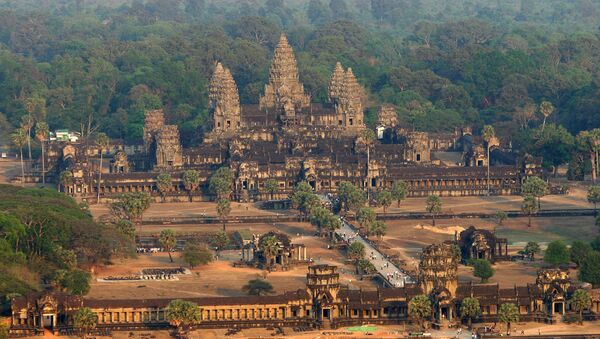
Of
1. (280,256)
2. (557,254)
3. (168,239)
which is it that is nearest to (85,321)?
(280,256)

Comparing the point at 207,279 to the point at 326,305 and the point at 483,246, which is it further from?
the point at 483,246

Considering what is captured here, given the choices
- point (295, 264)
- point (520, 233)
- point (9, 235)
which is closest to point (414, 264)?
point (295, 264)

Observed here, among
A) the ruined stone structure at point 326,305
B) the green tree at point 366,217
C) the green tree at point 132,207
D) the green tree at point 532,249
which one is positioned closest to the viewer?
the ruined stone structure at point 326,305

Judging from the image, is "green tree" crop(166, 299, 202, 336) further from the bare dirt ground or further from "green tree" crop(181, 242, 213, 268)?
"green tree" crop(181, 242, 213, 268)

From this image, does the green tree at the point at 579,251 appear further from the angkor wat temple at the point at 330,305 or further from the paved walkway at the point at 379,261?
the paved walkway at the point at 379,261

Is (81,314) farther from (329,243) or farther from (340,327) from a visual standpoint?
(329,243)

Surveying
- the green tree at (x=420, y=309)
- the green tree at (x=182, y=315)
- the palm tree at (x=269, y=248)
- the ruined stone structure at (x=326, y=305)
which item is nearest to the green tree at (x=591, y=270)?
the ruined stone structure at (x=326, y=305)
